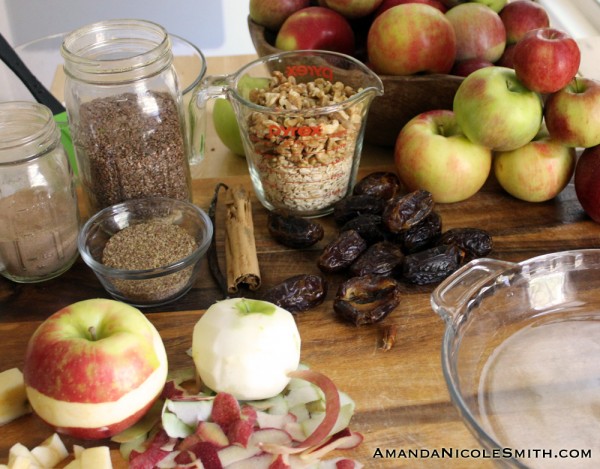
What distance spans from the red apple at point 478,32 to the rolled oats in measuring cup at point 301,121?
0.24 meters

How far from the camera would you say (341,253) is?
1154mm

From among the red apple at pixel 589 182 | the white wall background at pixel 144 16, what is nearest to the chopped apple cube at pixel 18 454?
the red apple at pixel 589 182

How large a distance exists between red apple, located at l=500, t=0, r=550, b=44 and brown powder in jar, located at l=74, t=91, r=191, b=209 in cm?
68

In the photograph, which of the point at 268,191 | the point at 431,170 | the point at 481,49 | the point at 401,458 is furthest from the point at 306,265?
the point at 481,49

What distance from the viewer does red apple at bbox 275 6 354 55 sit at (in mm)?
1408

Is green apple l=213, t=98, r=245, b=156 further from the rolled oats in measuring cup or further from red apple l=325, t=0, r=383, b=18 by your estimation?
red apple l=325, t=0, r=383, b=18

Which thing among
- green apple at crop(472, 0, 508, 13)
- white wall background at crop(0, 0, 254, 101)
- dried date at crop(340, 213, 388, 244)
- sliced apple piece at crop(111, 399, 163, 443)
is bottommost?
white wall background at crop(0, 0, 254, 101)

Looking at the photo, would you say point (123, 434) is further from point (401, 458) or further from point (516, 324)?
point (516, 324)

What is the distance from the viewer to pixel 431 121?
4.27 ft

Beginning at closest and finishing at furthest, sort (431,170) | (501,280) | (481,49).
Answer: (501,280)
(431,170)
(481,49)

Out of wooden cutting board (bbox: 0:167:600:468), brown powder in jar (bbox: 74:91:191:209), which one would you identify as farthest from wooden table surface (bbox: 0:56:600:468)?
brown powder in jar (bbox: 74:91:191:209)

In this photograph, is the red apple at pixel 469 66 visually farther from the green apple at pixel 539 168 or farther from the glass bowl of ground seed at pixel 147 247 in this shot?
the glass bowl of ground seed at pixel 147 247

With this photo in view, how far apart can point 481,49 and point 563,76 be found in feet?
0.87

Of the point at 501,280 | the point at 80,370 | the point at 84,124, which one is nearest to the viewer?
the point at 80,370
